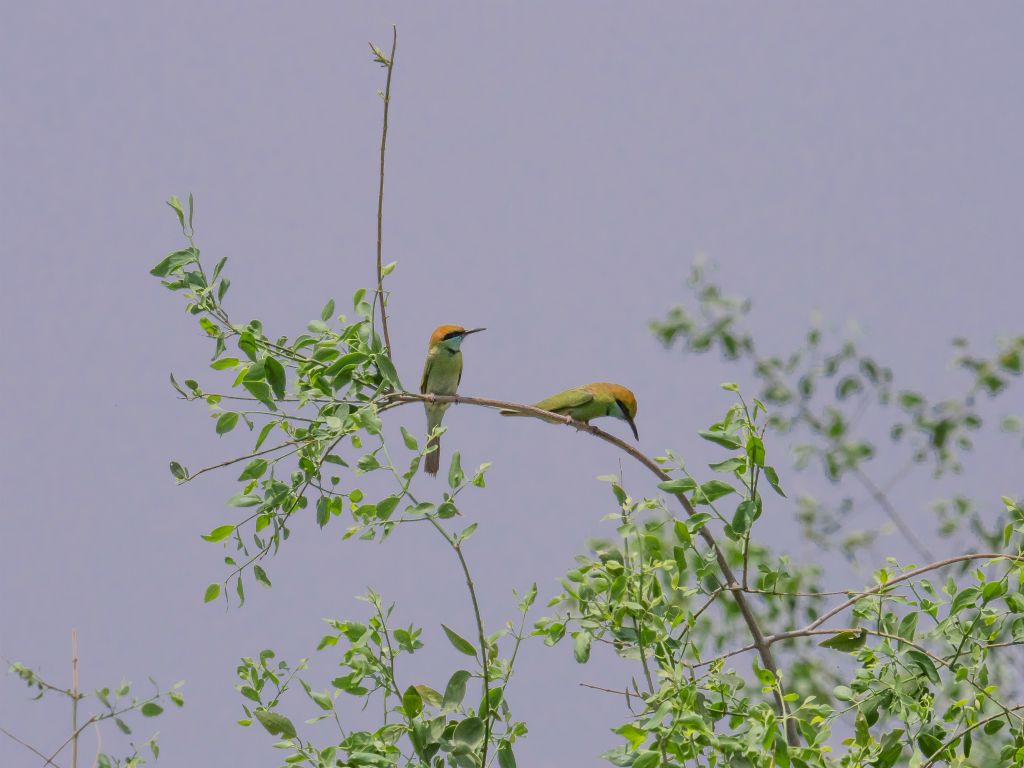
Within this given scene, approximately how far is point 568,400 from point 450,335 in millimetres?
1125

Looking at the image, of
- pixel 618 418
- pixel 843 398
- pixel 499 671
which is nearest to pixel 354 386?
pixel 499 671

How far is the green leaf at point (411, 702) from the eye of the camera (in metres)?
3.13

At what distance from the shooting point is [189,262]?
354 cm

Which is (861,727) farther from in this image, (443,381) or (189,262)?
(443,381)

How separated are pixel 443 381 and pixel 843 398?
3.12 meters

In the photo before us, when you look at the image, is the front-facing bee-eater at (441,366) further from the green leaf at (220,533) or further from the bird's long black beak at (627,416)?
the green leaf at (220,533)

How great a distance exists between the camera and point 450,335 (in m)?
6.97

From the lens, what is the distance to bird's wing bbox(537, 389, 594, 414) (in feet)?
20.1

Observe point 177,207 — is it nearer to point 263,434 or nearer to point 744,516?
point 263,434

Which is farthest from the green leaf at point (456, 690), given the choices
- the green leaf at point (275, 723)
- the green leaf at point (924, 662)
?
the green leaf at point (924, 662)

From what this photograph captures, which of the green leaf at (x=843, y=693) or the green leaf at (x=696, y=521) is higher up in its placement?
the green leaf at (x=696, y=521)

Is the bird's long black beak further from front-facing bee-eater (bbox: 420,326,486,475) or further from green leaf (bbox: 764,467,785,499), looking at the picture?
green leaf (bbox: 764,467,785,499)

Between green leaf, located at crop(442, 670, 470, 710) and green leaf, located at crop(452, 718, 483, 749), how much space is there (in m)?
0.10

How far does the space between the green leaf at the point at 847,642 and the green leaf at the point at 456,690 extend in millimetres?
1011
